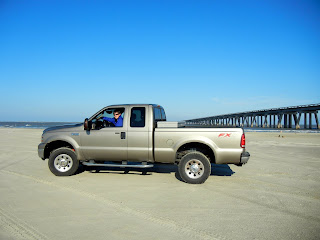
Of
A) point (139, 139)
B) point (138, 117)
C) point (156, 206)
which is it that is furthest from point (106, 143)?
point (156, 206)

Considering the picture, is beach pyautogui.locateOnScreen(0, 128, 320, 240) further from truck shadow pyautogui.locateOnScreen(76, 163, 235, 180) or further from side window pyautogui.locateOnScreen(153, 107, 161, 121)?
side window pyautogui.locateOnScreen(153, 107, 161, 121)

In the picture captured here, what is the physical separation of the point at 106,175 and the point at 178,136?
2.52 meters

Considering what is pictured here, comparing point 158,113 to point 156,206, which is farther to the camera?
point 158,113

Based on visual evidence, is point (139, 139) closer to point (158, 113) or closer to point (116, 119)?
point (116, 119)

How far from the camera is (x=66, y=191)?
5469mm

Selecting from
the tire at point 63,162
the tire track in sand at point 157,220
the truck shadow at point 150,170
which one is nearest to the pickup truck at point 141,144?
the tire at point 63,162

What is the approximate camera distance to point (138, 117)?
688 cm

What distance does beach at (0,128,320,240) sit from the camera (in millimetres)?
3521

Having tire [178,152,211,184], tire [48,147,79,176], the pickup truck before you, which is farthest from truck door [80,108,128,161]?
tire [178,152,211,184]

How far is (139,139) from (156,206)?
7.92 feet

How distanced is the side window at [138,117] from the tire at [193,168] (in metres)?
1.53

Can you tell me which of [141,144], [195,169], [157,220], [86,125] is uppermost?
[86,125]

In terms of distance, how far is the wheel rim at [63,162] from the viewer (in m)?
7.04

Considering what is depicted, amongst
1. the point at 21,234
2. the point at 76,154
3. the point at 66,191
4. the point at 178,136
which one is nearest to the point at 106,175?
the point at 76,154
